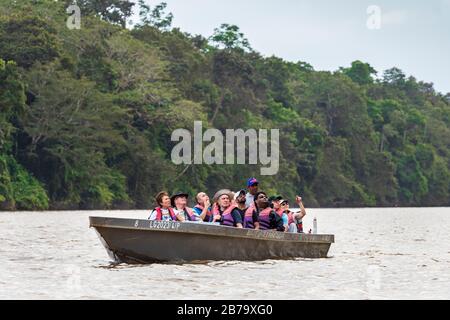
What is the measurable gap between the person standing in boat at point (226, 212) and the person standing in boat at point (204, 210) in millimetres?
181

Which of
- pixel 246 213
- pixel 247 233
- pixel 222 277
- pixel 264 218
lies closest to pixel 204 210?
pixel 246 213

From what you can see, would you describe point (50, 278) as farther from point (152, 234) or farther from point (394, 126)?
point (394, 126)

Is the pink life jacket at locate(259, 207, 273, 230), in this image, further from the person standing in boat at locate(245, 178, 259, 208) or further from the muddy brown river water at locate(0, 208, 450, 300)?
the muddy brown river water at locate(0, 208, 450, 300)

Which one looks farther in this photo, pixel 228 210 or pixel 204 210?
pixel 204 210

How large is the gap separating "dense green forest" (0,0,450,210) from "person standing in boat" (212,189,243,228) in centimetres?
3862

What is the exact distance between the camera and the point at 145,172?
73.7 metres

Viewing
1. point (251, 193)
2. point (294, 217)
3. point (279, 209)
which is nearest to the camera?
point (251, 193)

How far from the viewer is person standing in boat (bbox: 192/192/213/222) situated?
948 inches

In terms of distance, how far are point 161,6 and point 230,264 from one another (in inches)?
3161

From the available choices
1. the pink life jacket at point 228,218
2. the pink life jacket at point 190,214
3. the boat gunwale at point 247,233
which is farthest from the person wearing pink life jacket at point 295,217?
the pink life jacket at point 190,214

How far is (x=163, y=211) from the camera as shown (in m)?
22.6

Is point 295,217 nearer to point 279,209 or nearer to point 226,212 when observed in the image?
point 279,209

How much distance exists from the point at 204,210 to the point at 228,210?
2.00ft

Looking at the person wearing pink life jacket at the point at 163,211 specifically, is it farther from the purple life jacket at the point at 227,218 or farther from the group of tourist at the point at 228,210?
the purple life jacket at the point at 227,218
